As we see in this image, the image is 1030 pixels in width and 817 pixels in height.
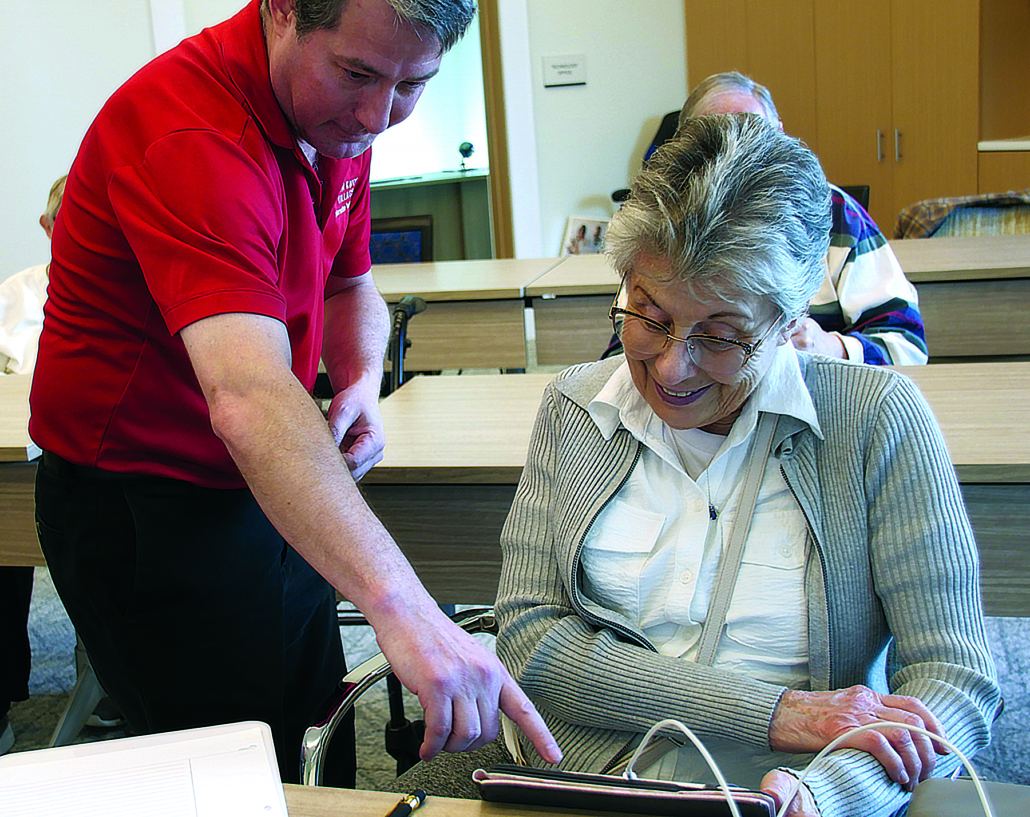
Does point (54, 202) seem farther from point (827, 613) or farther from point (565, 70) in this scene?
point (565, 70)

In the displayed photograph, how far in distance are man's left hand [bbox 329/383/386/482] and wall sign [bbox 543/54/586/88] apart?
18.3 feet

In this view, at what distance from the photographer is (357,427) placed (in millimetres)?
1432

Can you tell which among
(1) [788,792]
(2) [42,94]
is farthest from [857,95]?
(1) [788,792]

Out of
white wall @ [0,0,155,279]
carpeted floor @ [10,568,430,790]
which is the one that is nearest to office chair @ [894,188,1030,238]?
carpeted floor @ [10,568,430,790]

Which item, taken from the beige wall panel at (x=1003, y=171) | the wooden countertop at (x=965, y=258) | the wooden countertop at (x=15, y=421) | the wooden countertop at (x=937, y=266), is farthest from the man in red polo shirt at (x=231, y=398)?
the beige wall panel at (x=1003, y=171)

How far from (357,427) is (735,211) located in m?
0.65

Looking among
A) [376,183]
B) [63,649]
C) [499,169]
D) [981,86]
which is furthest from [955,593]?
[376,183]

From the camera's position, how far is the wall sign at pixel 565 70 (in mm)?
6527

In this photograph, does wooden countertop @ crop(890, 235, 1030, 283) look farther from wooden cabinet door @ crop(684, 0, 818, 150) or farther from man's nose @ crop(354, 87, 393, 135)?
wooden cabinet door @ crop(684, 0, 818, 150)

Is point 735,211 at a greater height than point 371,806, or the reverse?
point 735,211

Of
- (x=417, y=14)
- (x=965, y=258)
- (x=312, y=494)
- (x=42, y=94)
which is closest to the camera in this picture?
(x=312, y=494)

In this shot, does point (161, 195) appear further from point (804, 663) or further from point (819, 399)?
point (804, 663)

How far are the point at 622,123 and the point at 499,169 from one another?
904 millimetres

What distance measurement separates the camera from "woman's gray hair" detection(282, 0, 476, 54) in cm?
100
